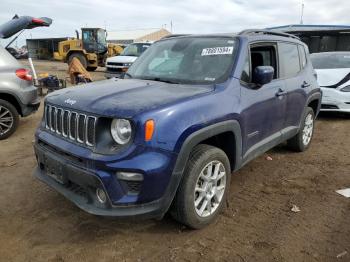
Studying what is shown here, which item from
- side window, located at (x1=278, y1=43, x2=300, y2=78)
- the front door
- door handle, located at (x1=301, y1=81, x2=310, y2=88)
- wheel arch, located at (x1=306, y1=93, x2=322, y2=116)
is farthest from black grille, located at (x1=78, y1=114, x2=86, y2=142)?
wheel arch, located at (x1=306, y1=93, x2=322, y2=116)

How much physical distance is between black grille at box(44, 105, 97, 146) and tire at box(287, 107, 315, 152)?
3.53 metres

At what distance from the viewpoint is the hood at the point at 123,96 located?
9.33ft

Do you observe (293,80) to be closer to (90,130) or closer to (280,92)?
(280,92)

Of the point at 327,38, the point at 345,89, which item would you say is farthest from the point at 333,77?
the point at 327,38

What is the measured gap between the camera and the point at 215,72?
12.1ft

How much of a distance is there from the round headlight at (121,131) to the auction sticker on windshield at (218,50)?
5.07 feet

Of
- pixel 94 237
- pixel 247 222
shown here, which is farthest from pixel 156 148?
pixel 247 222

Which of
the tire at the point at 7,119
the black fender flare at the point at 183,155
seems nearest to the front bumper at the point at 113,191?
the black fender flare at the point at 183,155

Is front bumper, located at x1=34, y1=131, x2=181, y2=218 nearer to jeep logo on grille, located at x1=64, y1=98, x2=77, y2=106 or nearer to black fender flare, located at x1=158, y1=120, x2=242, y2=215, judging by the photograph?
black fender flare, located at x1=158, y1=120, x2=242, y2=215

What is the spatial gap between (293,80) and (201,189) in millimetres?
2420

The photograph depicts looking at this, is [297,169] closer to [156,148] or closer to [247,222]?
[247,222]

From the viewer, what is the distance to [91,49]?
2353 cm

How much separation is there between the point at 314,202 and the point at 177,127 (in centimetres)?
203

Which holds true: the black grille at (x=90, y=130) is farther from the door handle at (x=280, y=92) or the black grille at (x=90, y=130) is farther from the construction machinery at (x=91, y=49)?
the construction machinery at (x=91, y=49)
